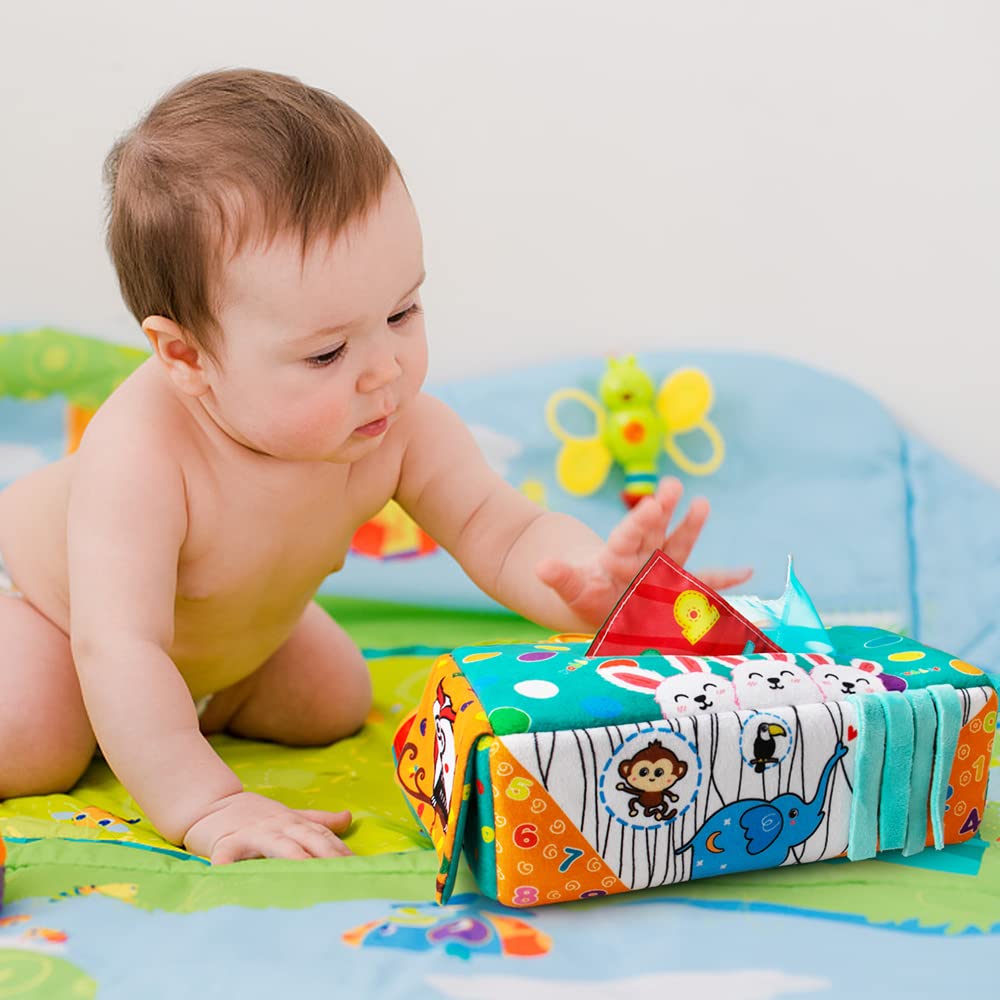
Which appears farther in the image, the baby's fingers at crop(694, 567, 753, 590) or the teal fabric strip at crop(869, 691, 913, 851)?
the baby's fingers at crop(694, 567, 753, 590)

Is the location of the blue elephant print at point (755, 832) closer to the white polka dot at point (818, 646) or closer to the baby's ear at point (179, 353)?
the white polka dot at point (818, 646)

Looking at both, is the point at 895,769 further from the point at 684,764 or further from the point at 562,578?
the point at 562,578

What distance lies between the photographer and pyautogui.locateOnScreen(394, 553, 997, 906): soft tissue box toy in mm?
609

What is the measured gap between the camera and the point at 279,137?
0.72 metres

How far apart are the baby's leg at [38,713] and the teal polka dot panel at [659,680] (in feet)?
1.09

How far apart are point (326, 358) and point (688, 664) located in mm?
278

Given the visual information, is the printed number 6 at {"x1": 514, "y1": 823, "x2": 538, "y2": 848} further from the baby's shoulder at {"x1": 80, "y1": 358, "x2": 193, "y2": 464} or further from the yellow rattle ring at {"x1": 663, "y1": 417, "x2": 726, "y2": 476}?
the yellow rattle ring at {"x1": 663, "y1": 417, "x2": 726, "y2": 476}

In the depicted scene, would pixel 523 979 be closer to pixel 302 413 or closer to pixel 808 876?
pixel 808 876

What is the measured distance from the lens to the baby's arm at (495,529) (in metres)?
0.85

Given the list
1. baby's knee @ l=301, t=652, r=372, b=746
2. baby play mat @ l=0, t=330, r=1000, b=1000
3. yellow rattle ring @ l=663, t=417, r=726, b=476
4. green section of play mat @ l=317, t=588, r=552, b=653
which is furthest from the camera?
yellow rattle ring @ l=663, t=417, r=726, b=476

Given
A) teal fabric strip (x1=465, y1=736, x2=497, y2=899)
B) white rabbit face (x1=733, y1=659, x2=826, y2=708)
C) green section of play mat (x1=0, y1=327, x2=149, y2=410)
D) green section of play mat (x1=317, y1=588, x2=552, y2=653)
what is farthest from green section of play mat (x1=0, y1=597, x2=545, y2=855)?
green section of play mat (x1=0, y1=327, x2=149, y2=410)

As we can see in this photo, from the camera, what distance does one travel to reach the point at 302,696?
38.8 inches

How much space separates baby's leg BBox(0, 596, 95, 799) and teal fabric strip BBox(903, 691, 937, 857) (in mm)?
556

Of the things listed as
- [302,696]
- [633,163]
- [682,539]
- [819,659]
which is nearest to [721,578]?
[682,539]
